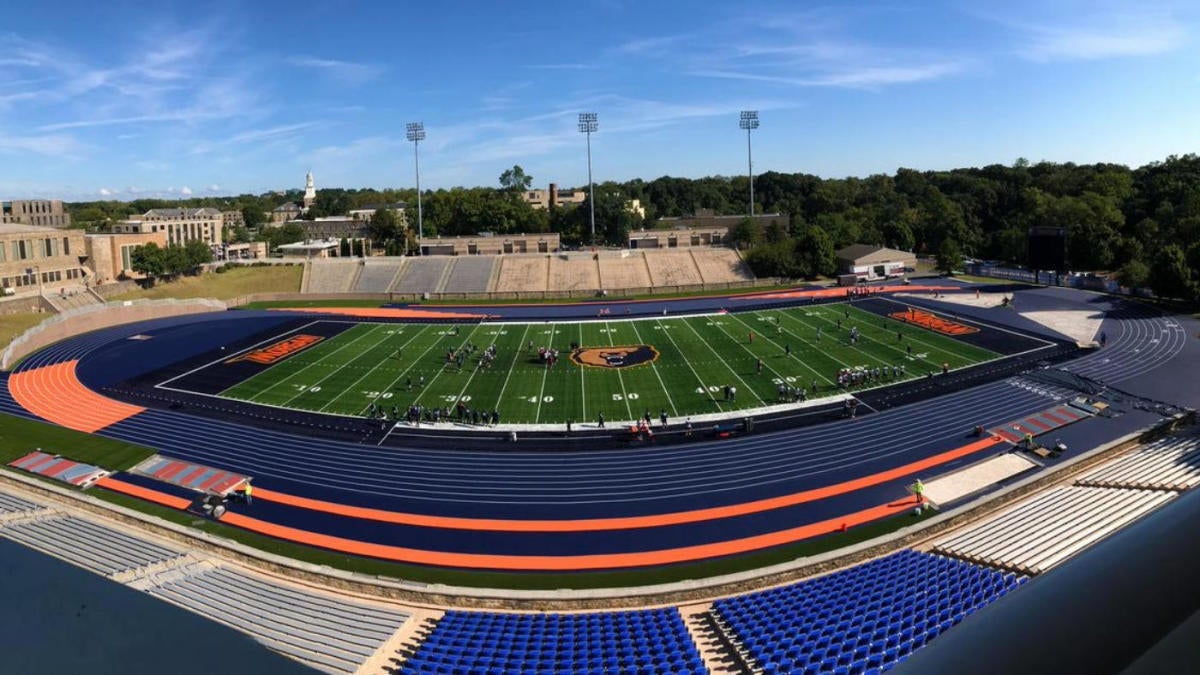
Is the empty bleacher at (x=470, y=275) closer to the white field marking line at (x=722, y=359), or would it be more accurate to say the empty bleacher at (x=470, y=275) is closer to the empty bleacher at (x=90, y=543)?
the white field marking line at (x=722, y=359)

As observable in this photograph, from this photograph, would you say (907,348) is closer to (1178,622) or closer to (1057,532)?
(1057,532)

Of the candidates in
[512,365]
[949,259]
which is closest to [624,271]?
[949,259]

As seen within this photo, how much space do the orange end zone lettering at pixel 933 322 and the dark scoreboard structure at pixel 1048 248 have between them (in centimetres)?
1163

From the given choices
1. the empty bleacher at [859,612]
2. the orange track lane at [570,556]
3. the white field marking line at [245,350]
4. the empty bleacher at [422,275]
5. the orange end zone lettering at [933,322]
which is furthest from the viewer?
the empty bleacher at [422,275]

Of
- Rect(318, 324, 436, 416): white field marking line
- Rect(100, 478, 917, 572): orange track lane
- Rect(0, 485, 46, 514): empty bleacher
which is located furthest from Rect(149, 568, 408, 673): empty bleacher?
Rect(318, 324, 436, 416): white field marking line

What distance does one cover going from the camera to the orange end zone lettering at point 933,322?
46778 millimetres

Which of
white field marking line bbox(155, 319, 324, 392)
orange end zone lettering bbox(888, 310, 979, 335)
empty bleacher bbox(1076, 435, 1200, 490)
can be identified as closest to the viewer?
empty bleacher bbox(1076, 435, 1200, 490)

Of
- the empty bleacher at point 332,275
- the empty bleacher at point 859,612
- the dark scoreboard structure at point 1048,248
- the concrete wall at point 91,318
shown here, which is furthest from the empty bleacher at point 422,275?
the empty bleacher at point 859,612

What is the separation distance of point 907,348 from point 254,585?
119 feet

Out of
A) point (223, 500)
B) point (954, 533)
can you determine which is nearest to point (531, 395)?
point (223, 500)

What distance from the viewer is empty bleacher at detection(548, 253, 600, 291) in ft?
234

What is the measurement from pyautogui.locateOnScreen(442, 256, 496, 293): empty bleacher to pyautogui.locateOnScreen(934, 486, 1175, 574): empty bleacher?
55.0 meters

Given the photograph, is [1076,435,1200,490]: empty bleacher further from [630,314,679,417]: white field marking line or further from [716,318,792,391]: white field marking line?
[630,314,679,417]: white field marking line

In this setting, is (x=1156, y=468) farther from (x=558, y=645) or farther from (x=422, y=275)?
(x=422, y=275)
